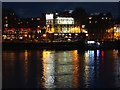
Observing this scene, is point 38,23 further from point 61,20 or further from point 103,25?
point 103,25

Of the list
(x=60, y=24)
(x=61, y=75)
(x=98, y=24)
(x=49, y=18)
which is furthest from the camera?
(x=49, y=18)

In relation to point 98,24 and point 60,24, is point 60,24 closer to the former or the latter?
point 60,24

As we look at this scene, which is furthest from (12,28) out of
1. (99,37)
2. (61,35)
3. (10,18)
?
(99,37)

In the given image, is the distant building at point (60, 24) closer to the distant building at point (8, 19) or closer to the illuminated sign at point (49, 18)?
the illuminated sign at point (49, 18)

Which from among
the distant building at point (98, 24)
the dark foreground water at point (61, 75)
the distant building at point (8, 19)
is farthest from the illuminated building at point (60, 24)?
the dark foreground water at point (61, 75)

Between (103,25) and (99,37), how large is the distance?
922cm

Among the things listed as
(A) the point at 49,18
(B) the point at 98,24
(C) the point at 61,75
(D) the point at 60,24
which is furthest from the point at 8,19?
(C) the point at 61,75

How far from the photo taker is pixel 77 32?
594 ft

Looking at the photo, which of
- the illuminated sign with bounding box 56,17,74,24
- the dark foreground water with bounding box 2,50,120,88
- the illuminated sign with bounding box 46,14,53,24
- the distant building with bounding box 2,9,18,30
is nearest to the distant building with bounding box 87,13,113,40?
the illuminated sign with bounding box 56,17,74,24

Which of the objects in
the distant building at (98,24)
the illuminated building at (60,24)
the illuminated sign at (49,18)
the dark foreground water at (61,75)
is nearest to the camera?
the dark foreground water at (61,75)

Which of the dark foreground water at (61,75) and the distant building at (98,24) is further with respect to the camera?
the distant building at (98,24)

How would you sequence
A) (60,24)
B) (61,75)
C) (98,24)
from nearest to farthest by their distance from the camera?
(61,75)
(98,24)
(60,24)

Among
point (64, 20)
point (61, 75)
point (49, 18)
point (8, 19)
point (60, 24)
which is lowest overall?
point (61, 75)

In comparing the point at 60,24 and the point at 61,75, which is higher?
the point at 60,24
